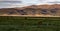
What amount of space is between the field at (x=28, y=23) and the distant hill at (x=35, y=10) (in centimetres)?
4

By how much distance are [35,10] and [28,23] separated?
0.39ft

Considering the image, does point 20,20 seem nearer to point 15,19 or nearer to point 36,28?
point 15,19

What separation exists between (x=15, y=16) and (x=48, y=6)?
0.28 meters

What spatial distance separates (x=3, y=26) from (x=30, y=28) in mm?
219

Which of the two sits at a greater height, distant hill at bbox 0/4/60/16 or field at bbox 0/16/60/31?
distant hill at bbox 0/4/60/16

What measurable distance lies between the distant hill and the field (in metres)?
0.04

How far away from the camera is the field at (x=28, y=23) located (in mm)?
1027

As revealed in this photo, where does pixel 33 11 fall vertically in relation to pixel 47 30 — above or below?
above

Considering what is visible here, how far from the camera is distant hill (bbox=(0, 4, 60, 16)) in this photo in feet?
3.40

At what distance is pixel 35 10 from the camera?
1062 mm

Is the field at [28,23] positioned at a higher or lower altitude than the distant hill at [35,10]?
lower

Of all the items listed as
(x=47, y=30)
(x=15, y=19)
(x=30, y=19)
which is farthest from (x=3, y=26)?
(x=47, y=30)

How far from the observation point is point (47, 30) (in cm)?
107

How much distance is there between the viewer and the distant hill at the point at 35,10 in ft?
3.40
